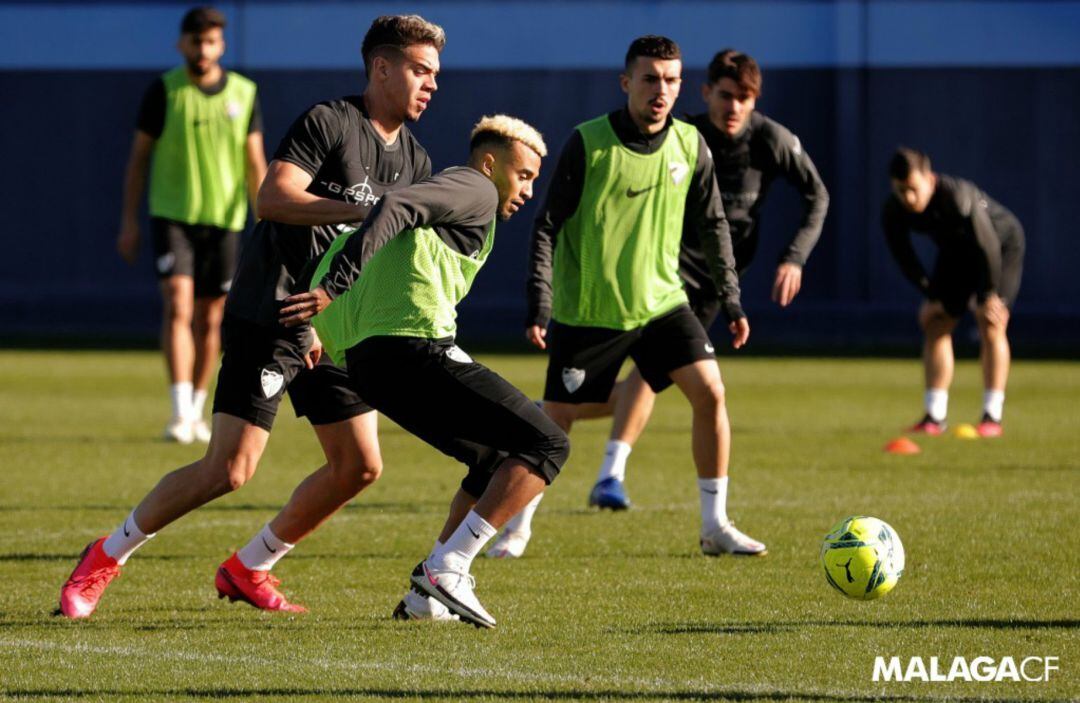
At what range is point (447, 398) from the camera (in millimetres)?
6066

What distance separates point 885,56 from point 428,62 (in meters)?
21.3

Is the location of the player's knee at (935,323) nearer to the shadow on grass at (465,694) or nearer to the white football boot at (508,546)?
the white football boot at (508,546)

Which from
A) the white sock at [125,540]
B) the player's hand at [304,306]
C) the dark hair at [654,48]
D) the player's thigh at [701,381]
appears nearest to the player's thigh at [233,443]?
the white sock at [125,540]

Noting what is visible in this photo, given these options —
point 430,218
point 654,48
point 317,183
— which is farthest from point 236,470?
point 654,48

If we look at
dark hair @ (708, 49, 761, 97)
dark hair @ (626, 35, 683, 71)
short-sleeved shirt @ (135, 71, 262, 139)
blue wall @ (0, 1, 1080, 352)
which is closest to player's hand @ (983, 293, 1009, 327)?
dark hair @ (708, 49, 761, 97)

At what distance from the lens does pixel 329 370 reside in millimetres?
6609

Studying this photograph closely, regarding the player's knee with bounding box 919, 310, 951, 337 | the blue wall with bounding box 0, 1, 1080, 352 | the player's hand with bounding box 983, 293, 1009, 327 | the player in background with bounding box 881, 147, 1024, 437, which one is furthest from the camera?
the blue wall with bounding box 0, 1, 1080, 352

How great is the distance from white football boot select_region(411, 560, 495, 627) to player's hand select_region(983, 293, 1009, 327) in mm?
7887

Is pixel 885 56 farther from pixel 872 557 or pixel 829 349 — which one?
pixel 872 557

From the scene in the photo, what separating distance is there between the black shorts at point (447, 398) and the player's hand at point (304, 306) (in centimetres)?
52

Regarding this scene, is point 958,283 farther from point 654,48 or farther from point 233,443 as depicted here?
point 233,443

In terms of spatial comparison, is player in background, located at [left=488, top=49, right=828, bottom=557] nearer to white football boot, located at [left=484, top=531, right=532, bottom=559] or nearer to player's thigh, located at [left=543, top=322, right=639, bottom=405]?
white football boot, located at [left=484, top=531, right=532, bottom=559]

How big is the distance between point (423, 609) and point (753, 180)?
388 cm

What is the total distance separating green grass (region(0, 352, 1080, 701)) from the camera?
544cm
